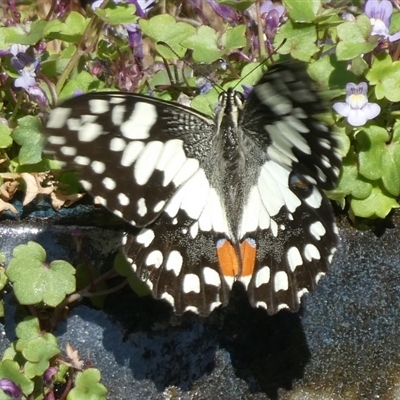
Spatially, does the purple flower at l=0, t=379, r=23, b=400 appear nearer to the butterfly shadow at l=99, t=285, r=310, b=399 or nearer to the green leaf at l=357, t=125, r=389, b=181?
the butterfly shadow at l=99, t=285, r=310, b=399

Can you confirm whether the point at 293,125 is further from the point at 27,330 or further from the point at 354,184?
the point at 27,330

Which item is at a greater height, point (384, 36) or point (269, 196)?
point (384, 36)

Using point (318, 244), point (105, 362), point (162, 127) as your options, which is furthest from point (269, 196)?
point (105, 362)

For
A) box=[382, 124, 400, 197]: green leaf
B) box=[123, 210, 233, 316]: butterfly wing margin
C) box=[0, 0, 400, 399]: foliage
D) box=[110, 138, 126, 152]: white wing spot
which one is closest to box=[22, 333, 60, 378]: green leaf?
box=[0, 0, 400, 399]: foliage

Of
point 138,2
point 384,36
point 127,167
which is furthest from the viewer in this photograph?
point 138,2

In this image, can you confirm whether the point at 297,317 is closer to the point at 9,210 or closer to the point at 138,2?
the point at 9,210

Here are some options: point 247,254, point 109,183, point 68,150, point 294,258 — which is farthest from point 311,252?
point 68,150
